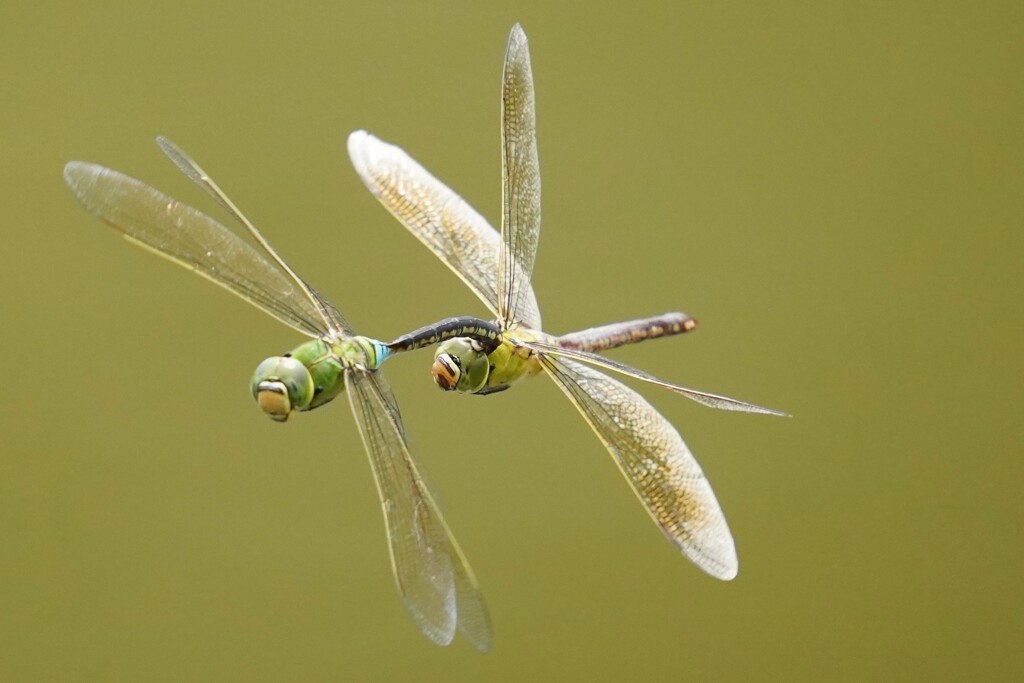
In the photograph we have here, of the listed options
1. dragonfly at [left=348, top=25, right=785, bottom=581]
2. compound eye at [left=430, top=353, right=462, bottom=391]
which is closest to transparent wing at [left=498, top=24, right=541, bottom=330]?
dragonfly at [left=348, top=25, right=785, bottom=581]

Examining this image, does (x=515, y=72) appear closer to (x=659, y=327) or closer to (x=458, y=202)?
(x=458, y=202)

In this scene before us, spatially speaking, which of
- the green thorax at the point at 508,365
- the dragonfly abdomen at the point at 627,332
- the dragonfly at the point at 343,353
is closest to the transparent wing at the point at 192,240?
the dragonfly at the point at 343,353

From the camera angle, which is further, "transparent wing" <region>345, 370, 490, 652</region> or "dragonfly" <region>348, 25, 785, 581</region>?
"dragonfly" <region>348, 25, 785, 581</region>

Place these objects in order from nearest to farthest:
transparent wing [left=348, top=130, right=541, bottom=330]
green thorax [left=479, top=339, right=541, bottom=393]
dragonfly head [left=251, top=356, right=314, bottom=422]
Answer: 1. dragonfly head [left=251, top=356, right=314, bottom=422]
2. green thorax [left=479, top=339, right=541, bottom=393]
3. transparent wing [left=348, top=130, right=541, bottom=330]

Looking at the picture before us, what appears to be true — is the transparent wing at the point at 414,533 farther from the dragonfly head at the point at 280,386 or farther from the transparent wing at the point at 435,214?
the transparent wing at the point at 435,214

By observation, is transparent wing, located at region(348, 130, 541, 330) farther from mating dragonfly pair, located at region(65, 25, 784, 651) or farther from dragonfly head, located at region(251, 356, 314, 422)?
dragonfly head, located at region(251, 356, 314, 422)

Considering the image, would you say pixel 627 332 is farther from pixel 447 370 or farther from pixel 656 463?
pixel 447 370

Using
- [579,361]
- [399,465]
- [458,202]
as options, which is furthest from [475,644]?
[458,202]

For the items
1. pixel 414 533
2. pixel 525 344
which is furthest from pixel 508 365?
pixel 414 533
